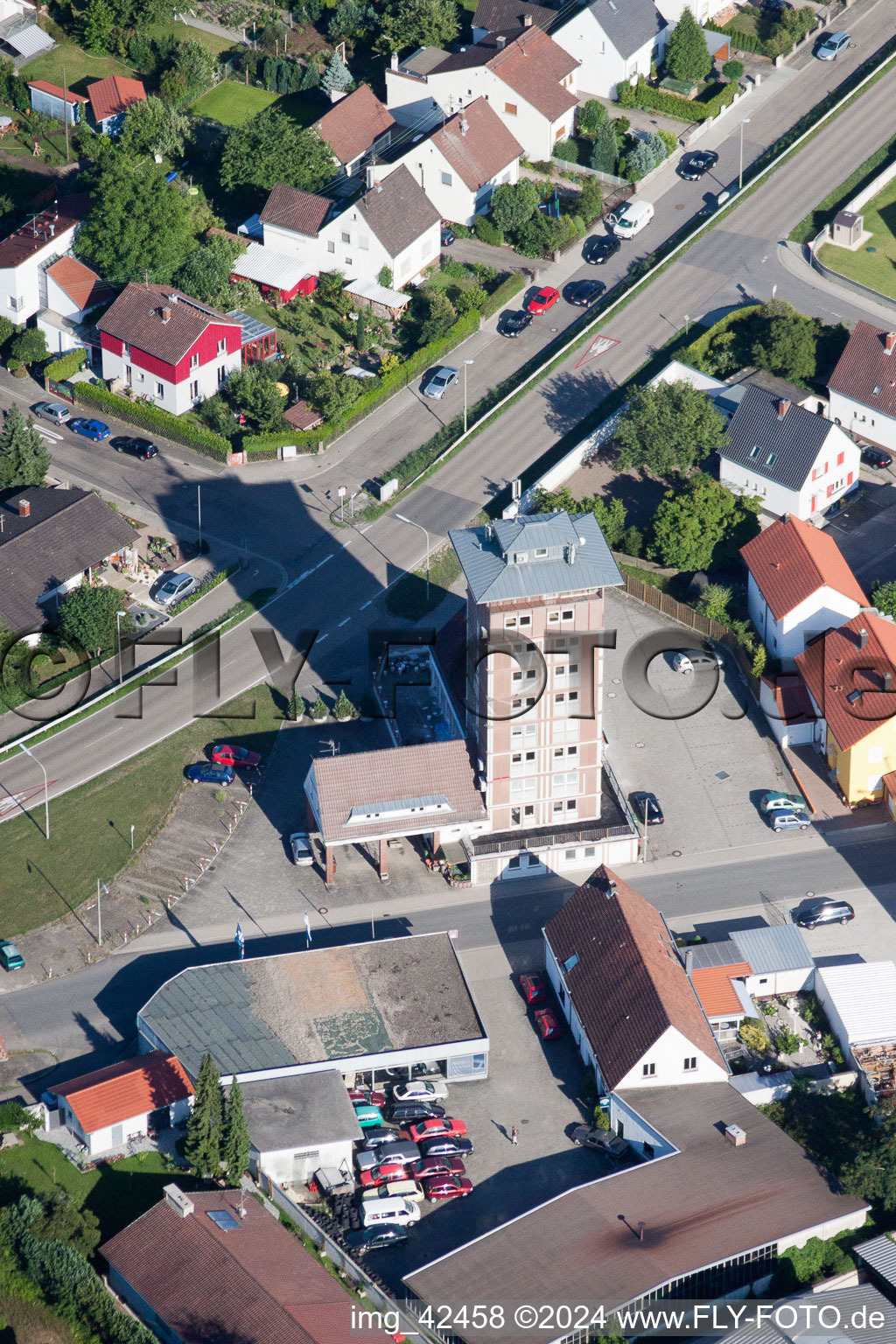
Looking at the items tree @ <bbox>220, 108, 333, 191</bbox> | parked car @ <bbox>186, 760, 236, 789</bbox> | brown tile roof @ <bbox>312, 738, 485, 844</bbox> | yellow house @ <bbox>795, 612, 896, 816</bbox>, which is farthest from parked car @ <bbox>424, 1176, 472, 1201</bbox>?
tree @ <bbox>220, 108, 333, 191</bbox>

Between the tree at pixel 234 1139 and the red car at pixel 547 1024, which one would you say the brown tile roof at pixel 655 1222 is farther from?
the tree at pixel 234 1139

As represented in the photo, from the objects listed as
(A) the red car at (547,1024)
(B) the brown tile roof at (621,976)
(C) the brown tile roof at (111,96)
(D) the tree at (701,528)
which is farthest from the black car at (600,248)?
(A) the red car at (547,1024)

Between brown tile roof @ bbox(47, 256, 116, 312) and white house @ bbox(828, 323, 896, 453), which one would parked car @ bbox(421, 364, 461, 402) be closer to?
brown tile roof @ bbox(47, 256, 116, 312)

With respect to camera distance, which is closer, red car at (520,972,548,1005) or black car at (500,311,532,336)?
red car at (520,972,548,1005)

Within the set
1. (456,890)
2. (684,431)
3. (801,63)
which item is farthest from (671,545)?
(801,63)

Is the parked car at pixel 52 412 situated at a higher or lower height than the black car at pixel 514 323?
lower

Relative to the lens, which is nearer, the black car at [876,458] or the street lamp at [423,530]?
the street lamp at [423,530]

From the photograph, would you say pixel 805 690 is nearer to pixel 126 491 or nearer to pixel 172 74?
pixel 126 491
